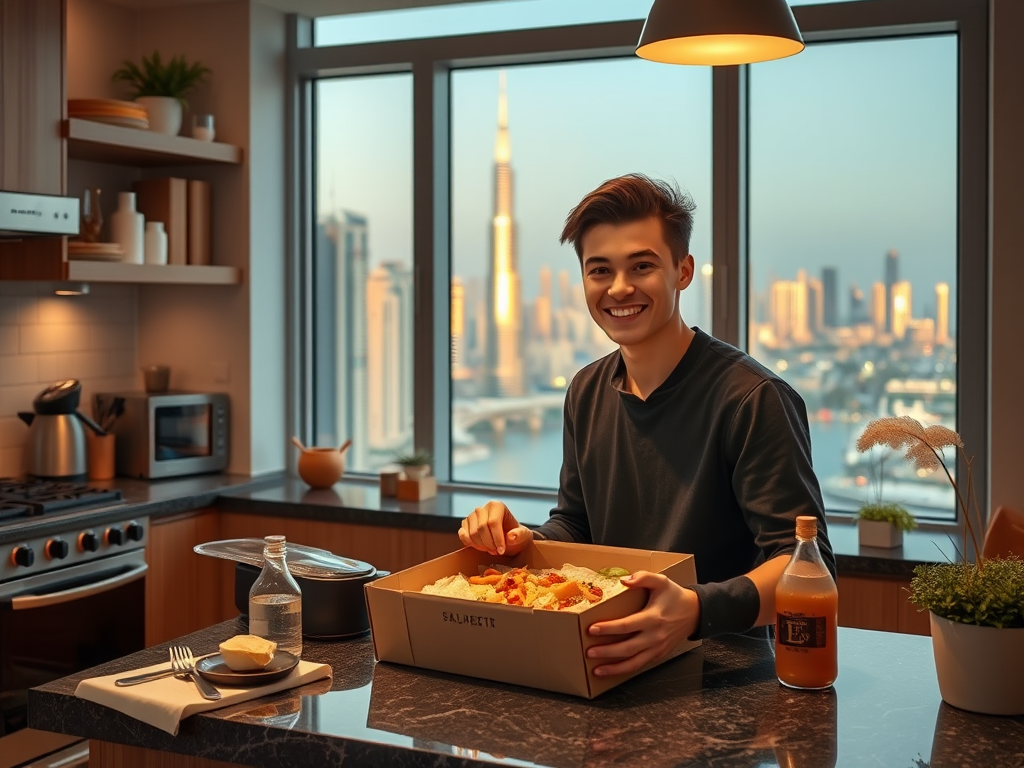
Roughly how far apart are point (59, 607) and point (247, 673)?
1.96m

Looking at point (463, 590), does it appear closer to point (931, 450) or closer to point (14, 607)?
point (931, 450)

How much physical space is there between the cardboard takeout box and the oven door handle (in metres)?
1.80

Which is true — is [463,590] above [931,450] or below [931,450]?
below

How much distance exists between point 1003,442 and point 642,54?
1.79 meters

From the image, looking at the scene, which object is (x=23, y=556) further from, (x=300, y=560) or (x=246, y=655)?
(x=246, y=655)

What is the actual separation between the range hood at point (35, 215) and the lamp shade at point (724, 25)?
2.05 metres

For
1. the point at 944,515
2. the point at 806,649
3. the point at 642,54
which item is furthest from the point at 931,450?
the point at 944,515

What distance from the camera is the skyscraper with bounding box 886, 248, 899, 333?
12.2 ft

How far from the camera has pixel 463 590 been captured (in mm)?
1821

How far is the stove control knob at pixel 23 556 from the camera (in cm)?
322

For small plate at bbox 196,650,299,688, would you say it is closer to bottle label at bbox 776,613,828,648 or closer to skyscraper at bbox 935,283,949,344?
bottle label at bbox 776,613,828,648

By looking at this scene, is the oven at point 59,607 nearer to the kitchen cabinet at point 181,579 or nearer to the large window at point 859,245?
the kitchen cabinet at point 181,579

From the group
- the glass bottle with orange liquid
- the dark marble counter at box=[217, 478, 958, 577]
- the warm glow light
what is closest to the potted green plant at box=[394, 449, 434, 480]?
the dark marble counter at box=[217, 478, 958, 577]

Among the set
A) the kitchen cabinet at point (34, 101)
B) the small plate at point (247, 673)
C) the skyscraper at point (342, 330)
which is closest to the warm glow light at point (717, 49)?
the small plate at point (247, 673)
